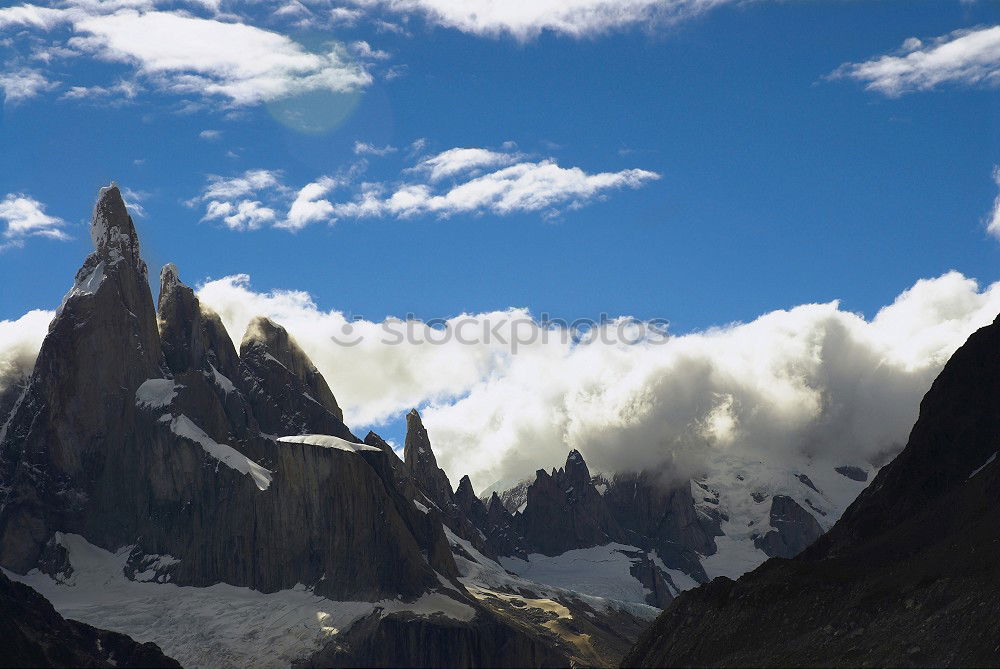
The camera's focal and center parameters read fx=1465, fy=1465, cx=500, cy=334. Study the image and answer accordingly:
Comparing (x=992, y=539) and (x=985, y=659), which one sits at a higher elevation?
(x=992, y=539)

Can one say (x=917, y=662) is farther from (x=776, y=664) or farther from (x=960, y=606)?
(x=776, y=664)

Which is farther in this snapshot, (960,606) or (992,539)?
(992,539)

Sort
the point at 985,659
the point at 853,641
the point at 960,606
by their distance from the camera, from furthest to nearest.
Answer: the point at 853,641, the point at 960,606, the point at 985,659

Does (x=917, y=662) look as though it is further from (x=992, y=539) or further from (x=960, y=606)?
(x=992, y=539)

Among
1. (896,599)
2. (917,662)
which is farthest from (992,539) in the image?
(917,662)

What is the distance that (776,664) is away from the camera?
19975 centimetres

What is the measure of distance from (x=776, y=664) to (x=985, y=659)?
132 ft

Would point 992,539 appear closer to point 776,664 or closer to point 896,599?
point 896,599

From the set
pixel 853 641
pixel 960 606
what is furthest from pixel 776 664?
pixel 960 606

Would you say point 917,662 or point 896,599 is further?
point 896,599

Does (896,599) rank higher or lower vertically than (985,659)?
higher

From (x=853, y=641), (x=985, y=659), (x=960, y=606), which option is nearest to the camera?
(x=985, y=659)

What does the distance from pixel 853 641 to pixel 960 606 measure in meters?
17.1

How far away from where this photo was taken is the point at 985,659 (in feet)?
539
